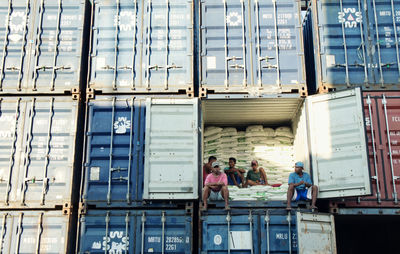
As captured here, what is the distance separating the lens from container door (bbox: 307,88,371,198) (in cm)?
1070

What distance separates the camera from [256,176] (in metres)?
12.6

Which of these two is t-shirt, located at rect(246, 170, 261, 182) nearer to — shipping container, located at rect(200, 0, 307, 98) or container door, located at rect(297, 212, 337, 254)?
shipping container, located at rect(200, 0, 307, 98)

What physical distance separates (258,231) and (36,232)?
434 centimetres

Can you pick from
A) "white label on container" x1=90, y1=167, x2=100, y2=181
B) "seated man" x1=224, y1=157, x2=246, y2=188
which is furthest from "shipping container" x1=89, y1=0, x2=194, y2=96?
"seated man" x1=224, y1=157, x2=246, y2=188

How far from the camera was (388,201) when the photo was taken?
10773 mm

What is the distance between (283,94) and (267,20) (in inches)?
71.1

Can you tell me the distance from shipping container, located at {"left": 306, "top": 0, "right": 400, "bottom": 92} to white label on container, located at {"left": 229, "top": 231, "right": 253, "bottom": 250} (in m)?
3.53

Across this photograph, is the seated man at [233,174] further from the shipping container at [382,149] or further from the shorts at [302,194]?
the shipping container at [382,149]

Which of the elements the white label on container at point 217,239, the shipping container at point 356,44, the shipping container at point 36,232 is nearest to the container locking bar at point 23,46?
the shipping container at point 36,232

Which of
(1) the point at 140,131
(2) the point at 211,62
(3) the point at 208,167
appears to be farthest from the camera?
(3) the point at 208,167

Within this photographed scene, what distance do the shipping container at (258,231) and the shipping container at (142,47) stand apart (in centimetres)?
284

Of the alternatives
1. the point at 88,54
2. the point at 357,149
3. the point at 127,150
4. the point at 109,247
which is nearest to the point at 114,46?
the point at 88,54

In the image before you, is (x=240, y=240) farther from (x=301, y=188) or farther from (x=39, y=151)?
(x=39, y=151)

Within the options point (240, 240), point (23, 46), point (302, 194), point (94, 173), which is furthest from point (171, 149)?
point (23, 46)
